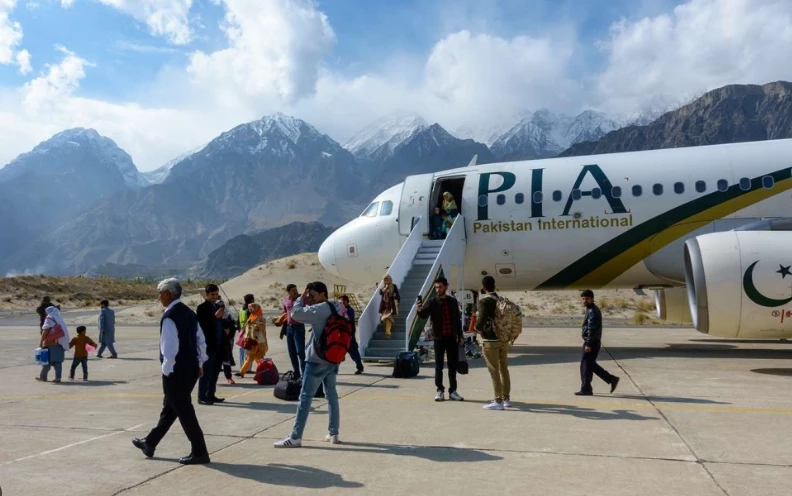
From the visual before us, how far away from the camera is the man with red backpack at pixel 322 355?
740 cm

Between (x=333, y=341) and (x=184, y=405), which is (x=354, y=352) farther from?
(x=184, y=405)

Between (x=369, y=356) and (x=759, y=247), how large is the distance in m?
8.28

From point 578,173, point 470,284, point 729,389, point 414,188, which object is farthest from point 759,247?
point 414,188

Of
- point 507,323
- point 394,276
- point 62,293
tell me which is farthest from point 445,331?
point 62,293

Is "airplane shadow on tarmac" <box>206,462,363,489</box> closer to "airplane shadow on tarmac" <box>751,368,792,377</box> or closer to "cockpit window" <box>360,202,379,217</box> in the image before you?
"airplane shadow on tarmac" <box>751,368,792,377</box>

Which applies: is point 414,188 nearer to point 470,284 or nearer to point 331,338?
point 470,284

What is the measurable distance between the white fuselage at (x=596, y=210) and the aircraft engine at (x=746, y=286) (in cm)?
285

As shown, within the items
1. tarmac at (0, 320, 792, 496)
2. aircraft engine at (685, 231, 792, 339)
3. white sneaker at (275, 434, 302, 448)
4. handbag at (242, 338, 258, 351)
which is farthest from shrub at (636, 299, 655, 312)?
white sneaker at (275, 434, 302, 448)

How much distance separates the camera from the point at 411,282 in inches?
659

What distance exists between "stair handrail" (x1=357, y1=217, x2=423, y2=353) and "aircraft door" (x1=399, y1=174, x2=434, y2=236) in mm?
263

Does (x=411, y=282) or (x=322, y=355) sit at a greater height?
(x=411, y=282)

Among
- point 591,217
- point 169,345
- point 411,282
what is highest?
point 591,217

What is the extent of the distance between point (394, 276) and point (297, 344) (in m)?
5.44

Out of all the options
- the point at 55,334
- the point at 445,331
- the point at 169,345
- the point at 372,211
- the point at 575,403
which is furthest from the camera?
the point at 372,211
